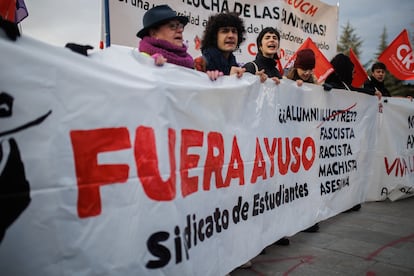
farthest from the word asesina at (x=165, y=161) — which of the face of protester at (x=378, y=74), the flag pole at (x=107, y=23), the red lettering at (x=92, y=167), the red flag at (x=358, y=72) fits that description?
the face of protester at (x=378, y=74)

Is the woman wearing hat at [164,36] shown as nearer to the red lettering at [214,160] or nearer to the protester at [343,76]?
the red lettering at [214,160]

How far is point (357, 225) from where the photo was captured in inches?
152

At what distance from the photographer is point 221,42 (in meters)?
3.12

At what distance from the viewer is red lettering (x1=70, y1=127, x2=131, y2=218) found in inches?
65.6

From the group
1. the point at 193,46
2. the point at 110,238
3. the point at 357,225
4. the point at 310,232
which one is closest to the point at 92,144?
the point at 110,238

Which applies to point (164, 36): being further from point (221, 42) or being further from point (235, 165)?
point (235, 165)

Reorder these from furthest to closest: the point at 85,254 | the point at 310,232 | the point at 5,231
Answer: the point at 310,232
the point at 85,254
the point at 5,231

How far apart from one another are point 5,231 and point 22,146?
0.34 m

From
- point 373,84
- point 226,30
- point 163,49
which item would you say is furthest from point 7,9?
point 373,84

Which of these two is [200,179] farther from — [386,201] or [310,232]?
[386,201]

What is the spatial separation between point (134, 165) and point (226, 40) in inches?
65.6

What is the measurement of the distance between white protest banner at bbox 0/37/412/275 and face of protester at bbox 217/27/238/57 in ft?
1.49

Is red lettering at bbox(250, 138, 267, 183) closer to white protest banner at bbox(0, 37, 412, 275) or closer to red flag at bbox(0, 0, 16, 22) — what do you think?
white protest banner at bbox(0, 37, 412, 275)

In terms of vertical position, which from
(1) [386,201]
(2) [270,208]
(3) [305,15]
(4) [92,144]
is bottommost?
(1) [386,201]
